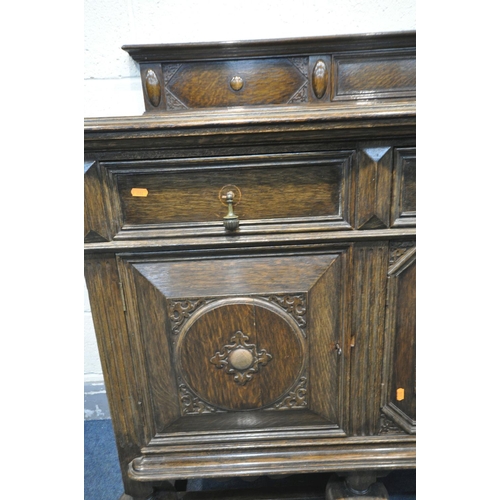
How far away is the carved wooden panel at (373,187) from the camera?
Answer: 1.62 feet

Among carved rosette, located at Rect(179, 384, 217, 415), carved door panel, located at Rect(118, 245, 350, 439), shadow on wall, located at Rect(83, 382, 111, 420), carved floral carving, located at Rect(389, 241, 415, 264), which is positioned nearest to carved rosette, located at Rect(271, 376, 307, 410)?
carved door panel, located at Rect(118, 245, 350, 439)

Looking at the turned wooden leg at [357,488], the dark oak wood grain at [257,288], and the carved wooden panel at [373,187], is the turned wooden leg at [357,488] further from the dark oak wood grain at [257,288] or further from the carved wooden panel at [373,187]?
the carved wooden panel at [373,187]

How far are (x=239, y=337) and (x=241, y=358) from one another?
34 millimetres

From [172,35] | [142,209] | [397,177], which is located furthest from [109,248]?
[172,35]

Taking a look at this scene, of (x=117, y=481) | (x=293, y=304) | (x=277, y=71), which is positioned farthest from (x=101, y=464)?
(x=277, y=71)

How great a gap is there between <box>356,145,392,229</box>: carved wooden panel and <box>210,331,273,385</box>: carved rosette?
25 centimetres

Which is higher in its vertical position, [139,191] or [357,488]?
[139,191]

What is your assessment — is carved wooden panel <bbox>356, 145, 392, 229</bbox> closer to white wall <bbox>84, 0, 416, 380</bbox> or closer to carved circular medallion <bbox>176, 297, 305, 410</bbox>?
carved circular medallion <bbox>176, 297, 305, 410</bbox>

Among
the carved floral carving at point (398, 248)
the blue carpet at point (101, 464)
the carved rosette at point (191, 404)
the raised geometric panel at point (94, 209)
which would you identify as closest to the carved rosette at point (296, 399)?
the carved rosette at point (191, 404)

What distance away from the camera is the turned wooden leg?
64cm

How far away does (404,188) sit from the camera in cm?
51

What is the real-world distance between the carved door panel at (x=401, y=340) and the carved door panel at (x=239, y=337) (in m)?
0.07

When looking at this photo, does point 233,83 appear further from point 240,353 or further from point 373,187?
point 240,353

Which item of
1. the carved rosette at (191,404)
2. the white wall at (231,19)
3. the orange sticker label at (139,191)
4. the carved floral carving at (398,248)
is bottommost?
the carved rosette at (191,404)
